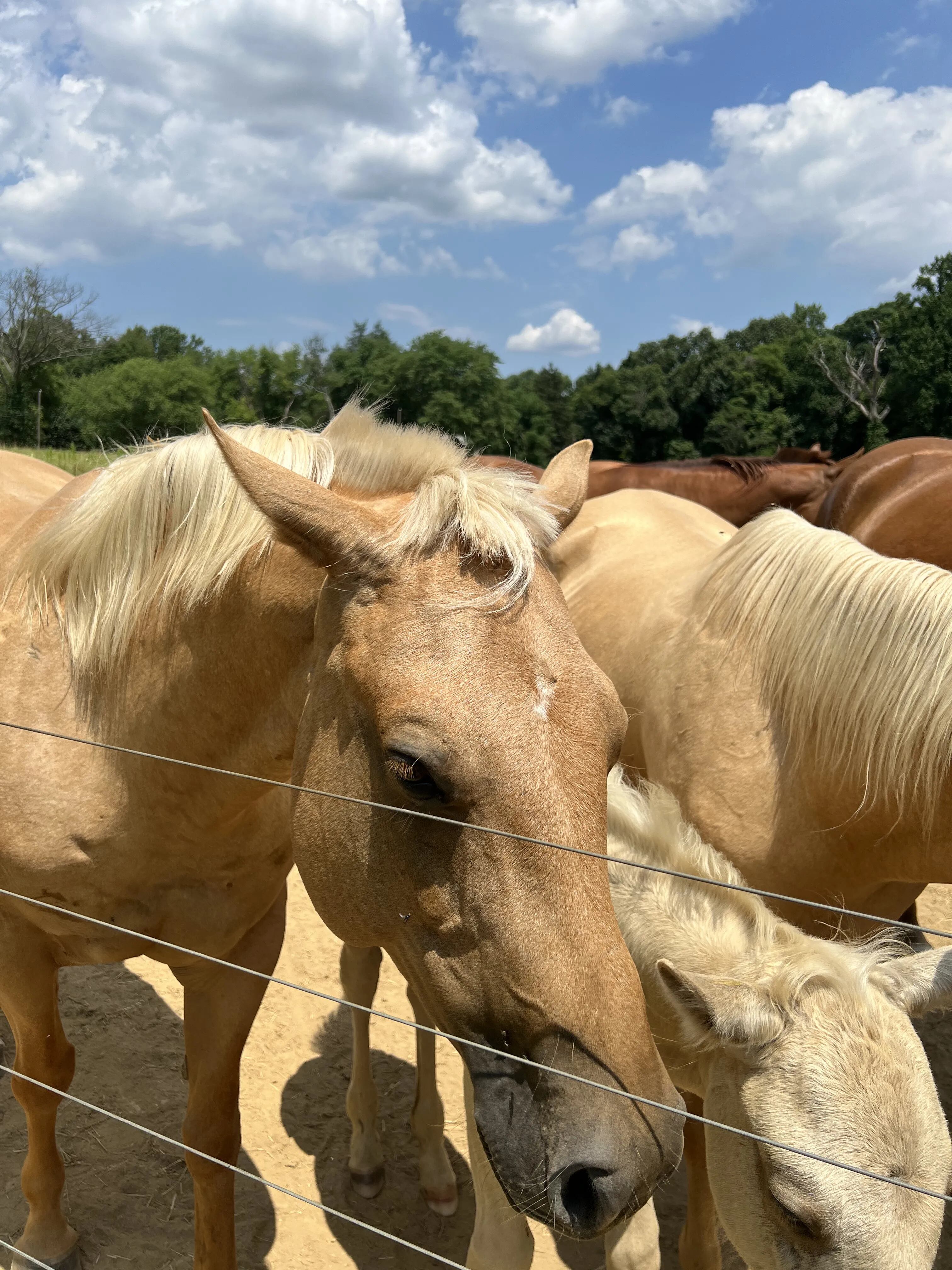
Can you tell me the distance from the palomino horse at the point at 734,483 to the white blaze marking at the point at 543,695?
20.7 ft

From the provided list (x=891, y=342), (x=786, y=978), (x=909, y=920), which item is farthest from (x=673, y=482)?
(x=891, y=342)

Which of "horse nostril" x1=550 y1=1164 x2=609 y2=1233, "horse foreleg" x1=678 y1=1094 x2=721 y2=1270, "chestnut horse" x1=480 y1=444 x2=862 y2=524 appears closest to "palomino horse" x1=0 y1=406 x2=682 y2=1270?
"horse nostril" x1=550 y1=1164 x2=609 y2=1233

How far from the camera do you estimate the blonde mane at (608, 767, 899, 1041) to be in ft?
5.56

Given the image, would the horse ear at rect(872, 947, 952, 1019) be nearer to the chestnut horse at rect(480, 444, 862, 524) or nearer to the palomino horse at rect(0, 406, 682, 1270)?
the palomino horse at rect(0, 406, 682, 1270)

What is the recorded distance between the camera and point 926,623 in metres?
2.14

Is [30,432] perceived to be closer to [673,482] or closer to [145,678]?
[673,482]

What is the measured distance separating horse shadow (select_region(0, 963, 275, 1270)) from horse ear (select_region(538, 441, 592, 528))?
2.11m

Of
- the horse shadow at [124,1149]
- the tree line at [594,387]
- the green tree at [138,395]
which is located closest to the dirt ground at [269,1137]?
the horse shadow at [124,1149]

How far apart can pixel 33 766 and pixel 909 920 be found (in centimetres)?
400

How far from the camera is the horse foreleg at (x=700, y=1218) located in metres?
2.43

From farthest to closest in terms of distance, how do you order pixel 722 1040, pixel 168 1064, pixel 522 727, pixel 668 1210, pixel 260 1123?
pixel 168 1064, pixel 260 1123, pixel 668 1210, pixel 722 1040, pixel 522 727

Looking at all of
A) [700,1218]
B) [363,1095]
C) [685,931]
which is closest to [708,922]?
[685,931]

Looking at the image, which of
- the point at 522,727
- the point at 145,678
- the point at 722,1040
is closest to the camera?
the point at 522,727

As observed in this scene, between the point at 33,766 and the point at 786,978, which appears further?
the point at 33,766
